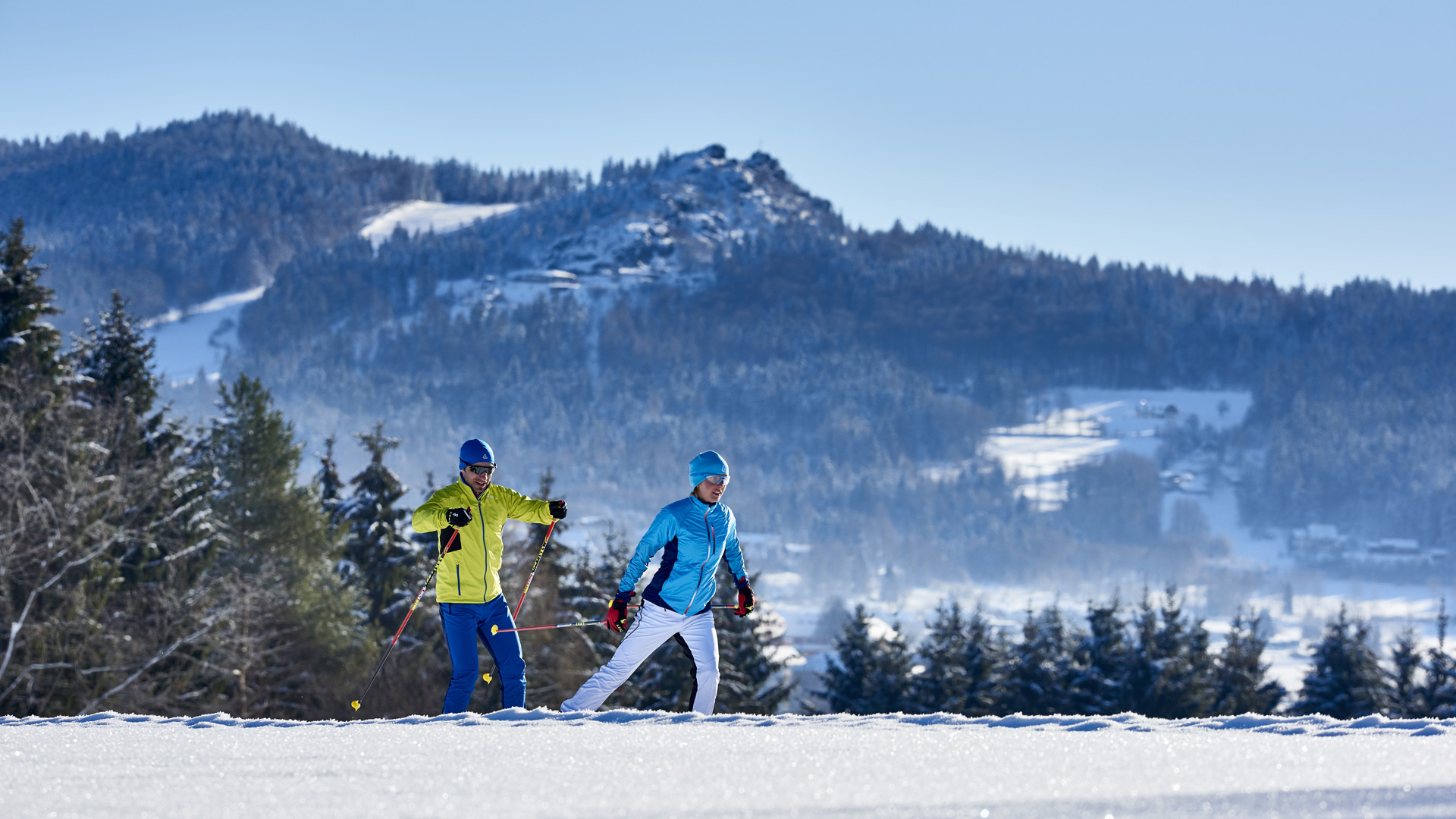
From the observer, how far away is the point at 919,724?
6746mm

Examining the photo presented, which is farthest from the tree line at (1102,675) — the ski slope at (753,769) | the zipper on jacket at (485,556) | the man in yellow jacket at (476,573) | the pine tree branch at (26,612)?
the ski slope at (753,769)

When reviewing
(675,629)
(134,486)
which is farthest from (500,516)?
(134,486)

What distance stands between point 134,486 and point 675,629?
16182mm

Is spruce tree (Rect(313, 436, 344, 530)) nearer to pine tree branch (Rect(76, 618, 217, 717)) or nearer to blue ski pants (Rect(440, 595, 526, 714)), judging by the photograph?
pine tree branch (Rect(76, 618, 217, 717))

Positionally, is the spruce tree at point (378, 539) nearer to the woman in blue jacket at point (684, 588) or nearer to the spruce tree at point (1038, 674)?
the spruce tree at point (1038, 674)

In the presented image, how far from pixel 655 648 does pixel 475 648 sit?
113cm

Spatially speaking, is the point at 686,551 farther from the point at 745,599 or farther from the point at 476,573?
the point at 476,573

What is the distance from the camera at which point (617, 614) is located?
7.62 metres

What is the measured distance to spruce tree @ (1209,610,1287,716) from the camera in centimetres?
3028

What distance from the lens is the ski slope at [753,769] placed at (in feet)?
13.8

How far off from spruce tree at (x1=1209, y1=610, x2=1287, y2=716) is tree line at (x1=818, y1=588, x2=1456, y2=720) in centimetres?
4

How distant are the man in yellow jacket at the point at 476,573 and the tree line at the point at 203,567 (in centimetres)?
1103

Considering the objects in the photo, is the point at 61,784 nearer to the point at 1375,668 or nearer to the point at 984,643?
the point at 984,643

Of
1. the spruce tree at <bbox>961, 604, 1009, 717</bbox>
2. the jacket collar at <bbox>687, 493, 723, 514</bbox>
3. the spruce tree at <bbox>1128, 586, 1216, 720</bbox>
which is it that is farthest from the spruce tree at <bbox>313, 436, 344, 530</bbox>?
the jacket collar at <bbox>687, 493, 723, 514</bbox>
